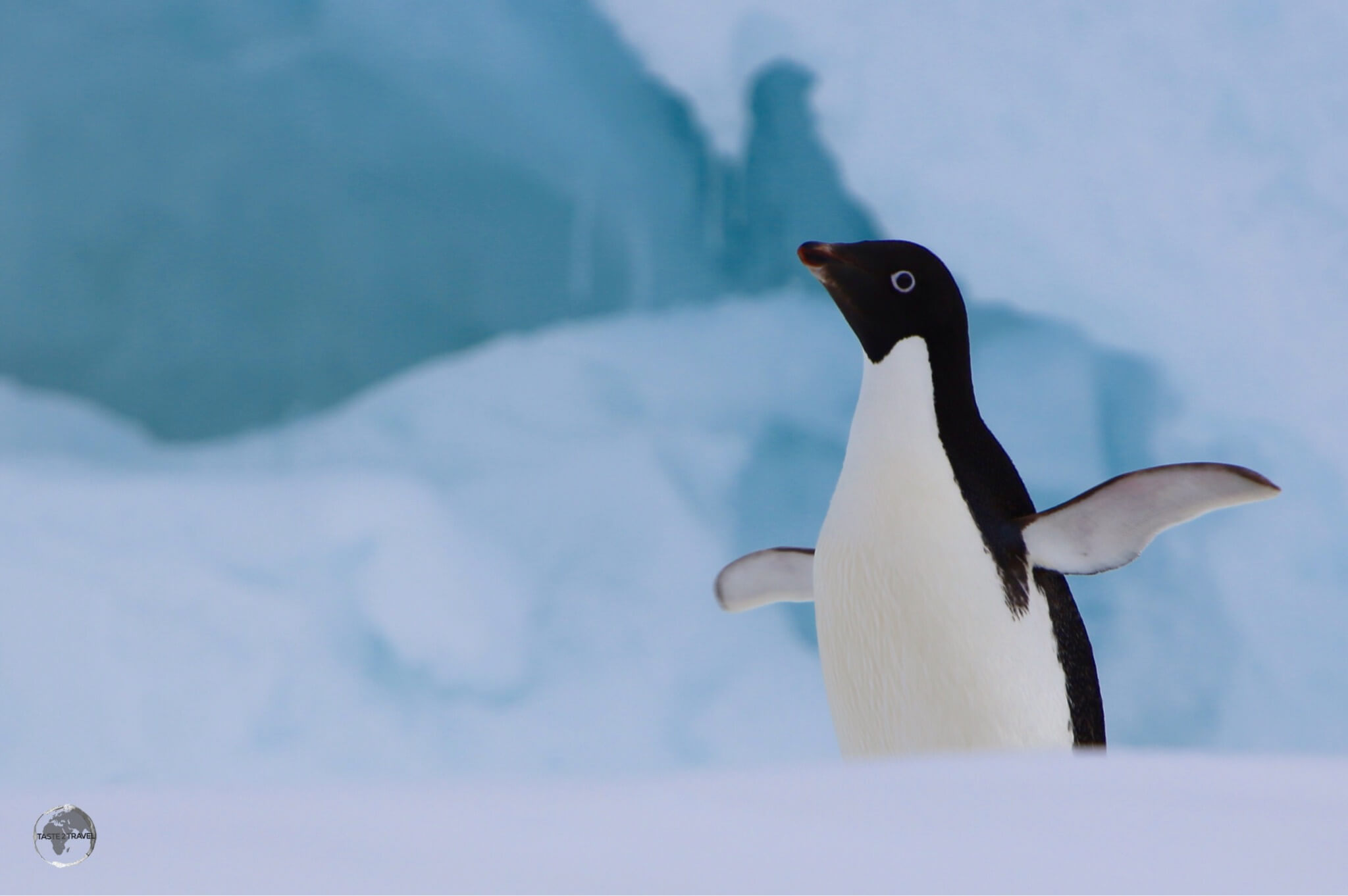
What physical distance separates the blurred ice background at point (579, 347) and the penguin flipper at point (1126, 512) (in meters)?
1.43

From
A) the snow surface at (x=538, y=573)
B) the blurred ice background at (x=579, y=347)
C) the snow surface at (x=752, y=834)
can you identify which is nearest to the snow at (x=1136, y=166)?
the blurred ice background at (x=579, y=347)

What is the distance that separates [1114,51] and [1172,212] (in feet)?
1.14

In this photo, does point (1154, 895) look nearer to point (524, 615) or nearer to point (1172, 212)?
point (524, 615)

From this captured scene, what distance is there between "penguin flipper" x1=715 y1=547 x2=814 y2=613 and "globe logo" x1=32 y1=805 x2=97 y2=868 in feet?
2.61

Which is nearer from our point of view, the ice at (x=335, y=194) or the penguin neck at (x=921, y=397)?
the penguin neck at (x=921, y=397)

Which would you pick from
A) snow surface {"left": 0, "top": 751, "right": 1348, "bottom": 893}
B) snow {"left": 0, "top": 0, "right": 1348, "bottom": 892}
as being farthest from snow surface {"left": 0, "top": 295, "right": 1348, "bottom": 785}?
snow surface {"left": 0, "top": 751, "right": 1348, "bottom": 893}

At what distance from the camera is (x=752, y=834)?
0.28 metres

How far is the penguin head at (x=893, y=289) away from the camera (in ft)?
3.07

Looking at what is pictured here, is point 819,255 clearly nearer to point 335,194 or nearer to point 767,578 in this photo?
point 767,578

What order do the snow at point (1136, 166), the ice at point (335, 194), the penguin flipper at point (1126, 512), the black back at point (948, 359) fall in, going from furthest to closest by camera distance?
1. the ice at point (335, 194)
2. the snow at point (1136, 166)
3. the black back at point (948, 359)
4. the penguin flipper at point (1126, 512)

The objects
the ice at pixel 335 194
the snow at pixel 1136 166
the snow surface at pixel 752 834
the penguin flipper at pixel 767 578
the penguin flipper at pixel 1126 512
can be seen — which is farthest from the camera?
the ice at pixel 335 194

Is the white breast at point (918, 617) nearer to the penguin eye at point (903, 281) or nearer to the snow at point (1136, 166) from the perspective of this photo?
the penguin eye at point (903, 281)

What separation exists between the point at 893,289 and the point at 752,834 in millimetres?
711

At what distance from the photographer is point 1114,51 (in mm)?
2412
